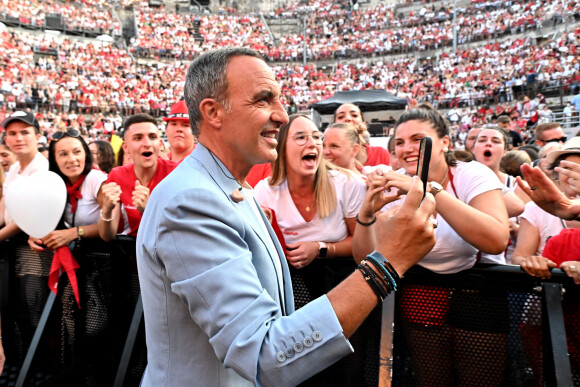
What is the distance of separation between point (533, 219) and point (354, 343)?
50.6 inches

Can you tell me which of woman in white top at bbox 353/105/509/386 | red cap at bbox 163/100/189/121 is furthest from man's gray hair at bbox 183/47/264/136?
red cap at bbox 163/100/189/121

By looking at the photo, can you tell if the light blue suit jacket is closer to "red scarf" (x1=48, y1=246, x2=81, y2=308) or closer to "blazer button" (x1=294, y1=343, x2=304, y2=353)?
"blazer button" (x1=294, y1=343, x2=304, y2=353)

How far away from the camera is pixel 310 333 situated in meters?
1.07

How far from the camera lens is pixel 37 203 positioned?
2.79 meters

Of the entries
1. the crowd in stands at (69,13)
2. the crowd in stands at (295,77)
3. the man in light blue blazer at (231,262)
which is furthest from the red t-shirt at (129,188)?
the crowd in stands at (69,13)

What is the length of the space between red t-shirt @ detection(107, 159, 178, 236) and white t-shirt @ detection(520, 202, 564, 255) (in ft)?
7.86

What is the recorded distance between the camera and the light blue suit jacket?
1056mm

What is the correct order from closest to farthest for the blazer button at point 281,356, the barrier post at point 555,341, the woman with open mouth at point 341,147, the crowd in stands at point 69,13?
the blazer button at point 281,356 → the barrier post at point 555,341 → the woman with open mouth at point 341,147 → the crowd in stands at point 69,13

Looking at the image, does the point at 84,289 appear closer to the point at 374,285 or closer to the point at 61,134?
the point at 61,134

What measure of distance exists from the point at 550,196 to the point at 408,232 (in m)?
1.26

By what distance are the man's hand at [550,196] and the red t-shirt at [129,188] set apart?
7.44 ft

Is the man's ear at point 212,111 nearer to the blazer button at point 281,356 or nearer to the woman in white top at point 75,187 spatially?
the blazer button at point 281,356

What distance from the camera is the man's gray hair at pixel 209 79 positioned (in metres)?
1.33

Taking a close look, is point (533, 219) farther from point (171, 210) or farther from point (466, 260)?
point (171, 210)
